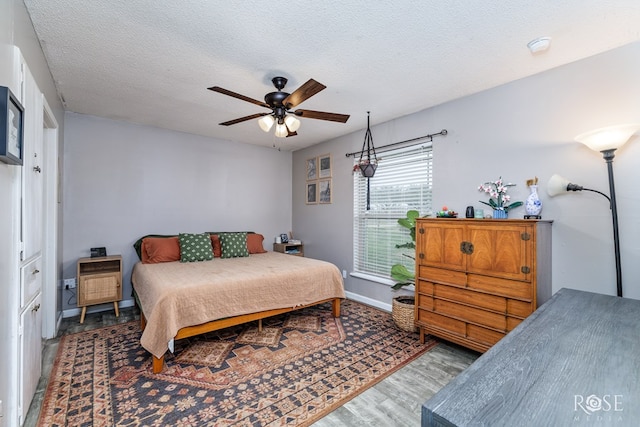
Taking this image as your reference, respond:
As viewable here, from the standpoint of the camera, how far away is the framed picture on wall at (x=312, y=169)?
4921mm

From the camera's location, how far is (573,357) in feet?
3.37

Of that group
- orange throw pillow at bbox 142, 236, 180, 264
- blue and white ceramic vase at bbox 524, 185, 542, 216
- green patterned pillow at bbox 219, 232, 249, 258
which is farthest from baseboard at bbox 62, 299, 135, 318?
blue and white ceramic vase at bbox 524, 185, 542, 216

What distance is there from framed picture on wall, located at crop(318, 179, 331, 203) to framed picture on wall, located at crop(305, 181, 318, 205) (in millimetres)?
102

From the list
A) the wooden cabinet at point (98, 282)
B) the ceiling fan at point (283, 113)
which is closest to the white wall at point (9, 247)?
the ceiling fan at point (283, 113)

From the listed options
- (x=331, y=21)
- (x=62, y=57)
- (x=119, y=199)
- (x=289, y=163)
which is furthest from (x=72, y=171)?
(x=331, y=21)

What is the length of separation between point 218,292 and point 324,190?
2629 mm

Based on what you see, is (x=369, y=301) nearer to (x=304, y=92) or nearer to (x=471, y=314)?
(x=471, y=314)

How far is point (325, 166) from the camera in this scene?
15.5 ft

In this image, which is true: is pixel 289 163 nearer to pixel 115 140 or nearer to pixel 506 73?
pixel 115 140

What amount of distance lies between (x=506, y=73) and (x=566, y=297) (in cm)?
191

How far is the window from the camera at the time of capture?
345 centimetres

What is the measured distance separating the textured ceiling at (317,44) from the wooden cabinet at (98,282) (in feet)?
6.28

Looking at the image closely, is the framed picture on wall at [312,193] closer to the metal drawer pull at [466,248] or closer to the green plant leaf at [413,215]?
the green plant leaf at [413,215]

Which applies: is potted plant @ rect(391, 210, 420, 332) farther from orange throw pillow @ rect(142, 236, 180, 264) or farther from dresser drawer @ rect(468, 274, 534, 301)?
orange throw pillow @ rect(142, 236, 180, 264)
